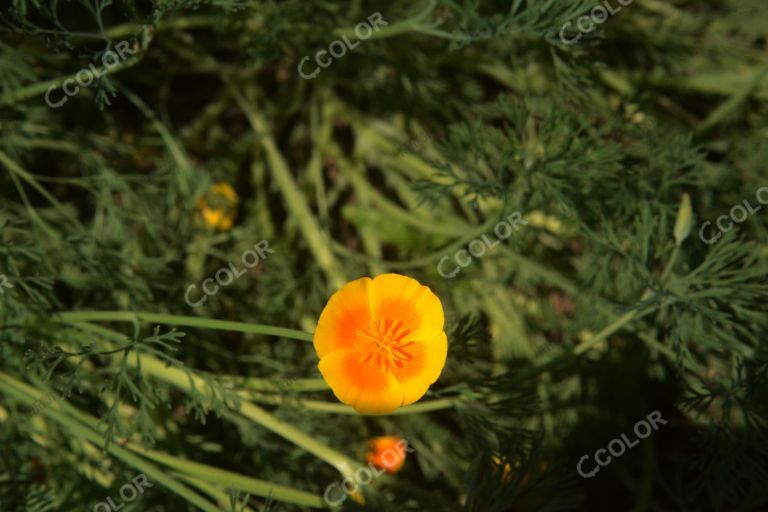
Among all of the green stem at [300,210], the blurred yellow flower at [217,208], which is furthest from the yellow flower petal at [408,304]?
the blurred yellow flower at [217,208]

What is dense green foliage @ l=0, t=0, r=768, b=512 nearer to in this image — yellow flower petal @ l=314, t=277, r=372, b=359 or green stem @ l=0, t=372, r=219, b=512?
green stem @ l=0, t=372, r=219, b=512

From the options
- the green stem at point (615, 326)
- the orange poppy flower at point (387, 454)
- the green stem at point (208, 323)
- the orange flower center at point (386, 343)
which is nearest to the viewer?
the green stem at point (208, 323)

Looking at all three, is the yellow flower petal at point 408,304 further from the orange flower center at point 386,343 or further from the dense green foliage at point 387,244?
the dense green foliage at point 387,244

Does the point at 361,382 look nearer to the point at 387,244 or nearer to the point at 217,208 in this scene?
the point at 217,208

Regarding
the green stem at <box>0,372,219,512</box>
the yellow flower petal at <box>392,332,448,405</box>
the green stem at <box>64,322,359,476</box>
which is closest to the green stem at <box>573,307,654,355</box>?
the yellow flower petal at <box>392,332,448,405</box>

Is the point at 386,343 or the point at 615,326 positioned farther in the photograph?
the point at 615,326

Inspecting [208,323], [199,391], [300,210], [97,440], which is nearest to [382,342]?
[208,323]
